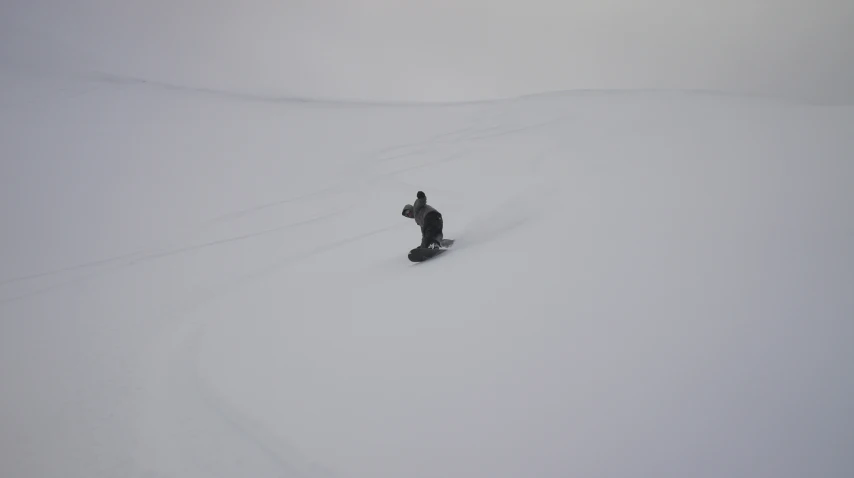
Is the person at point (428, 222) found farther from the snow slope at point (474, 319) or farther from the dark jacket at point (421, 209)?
the snow slope at point (474, 319)

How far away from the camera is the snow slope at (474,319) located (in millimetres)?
2070

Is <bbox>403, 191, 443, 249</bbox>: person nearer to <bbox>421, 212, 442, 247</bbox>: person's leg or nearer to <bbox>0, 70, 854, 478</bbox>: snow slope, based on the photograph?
<bbox>421, 212, 442, 247</bbox>: person's leg

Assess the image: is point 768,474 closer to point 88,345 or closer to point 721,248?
point 721,248

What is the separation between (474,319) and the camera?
3094 mm

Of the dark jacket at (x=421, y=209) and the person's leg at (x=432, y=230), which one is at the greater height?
the dark jacket at (x=421, y=209)

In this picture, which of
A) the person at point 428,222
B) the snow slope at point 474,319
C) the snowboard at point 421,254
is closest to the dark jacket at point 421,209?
the person at point 428,222

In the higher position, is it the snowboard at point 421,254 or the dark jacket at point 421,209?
the dark jacket at point 421,209

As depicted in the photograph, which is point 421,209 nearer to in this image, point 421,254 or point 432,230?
point 432,230

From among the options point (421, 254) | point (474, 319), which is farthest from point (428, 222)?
point (474, 319)

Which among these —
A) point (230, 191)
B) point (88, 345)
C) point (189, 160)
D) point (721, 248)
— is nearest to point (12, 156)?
point (189, 160)

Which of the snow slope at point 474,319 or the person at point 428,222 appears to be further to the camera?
the person at point 428,222

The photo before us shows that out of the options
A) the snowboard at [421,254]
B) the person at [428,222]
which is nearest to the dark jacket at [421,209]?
the person at [428,222]

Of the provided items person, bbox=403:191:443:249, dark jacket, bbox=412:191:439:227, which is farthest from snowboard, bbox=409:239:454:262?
dark jacket, bbox=412:191:439:227

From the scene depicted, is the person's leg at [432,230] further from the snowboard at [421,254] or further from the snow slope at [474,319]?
the snow slope at [474,319]
